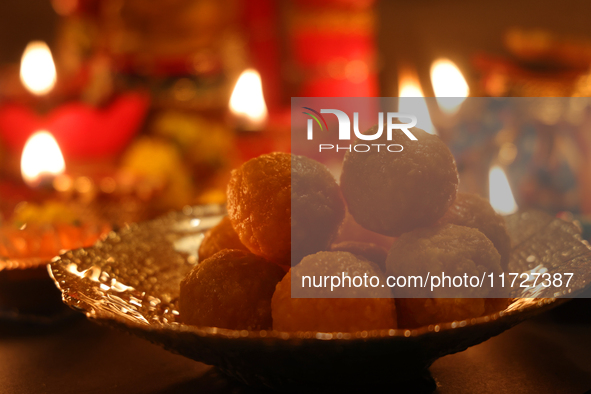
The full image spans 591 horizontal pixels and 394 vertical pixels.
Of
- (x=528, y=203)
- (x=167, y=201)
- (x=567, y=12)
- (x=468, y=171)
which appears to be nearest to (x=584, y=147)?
(x=528, y=203)

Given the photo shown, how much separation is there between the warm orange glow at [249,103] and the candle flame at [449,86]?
511mm

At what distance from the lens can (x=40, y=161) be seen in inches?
53.4

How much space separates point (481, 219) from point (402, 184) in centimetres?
12

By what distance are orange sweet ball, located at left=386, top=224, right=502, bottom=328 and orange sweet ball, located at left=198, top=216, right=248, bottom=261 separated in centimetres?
20

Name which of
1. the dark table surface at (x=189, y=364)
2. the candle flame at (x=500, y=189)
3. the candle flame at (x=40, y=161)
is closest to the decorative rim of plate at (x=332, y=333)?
the dark table surface at (x=189, y=364)

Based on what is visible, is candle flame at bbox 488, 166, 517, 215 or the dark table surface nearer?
the dark table surface

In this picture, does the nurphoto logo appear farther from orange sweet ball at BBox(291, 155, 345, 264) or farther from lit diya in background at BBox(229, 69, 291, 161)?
lit diya in background at BBox(229, 69, 291, 161)

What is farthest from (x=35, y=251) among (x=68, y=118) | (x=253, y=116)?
(x=68, y=118)

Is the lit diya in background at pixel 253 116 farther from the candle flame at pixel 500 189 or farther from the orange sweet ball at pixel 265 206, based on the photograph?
the orange sweet ball at pixel 265 206

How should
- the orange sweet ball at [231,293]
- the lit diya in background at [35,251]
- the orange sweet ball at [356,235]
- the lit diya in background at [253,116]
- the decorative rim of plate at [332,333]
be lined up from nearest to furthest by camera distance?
the decorative rim of plate at [332,333] < the orange sweet ball at [231,293] < the orange sweet ball at [356,235] < the lit diya in background at [35,251] < the lit diya in background at [253,116]

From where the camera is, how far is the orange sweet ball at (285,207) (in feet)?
1.72

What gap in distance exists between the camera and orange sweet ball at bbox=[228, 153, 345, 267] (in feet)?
1.72

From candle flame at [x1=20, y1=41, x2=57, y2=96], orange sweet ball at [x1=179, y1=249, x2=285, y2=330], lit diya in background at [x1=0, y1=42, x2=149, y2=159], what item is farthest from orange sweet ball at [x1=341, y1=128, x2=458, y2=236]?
candle flame at [x1=20, y1=41, x2=57, y2=96]

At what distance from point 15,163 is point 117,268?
146 centimetres
